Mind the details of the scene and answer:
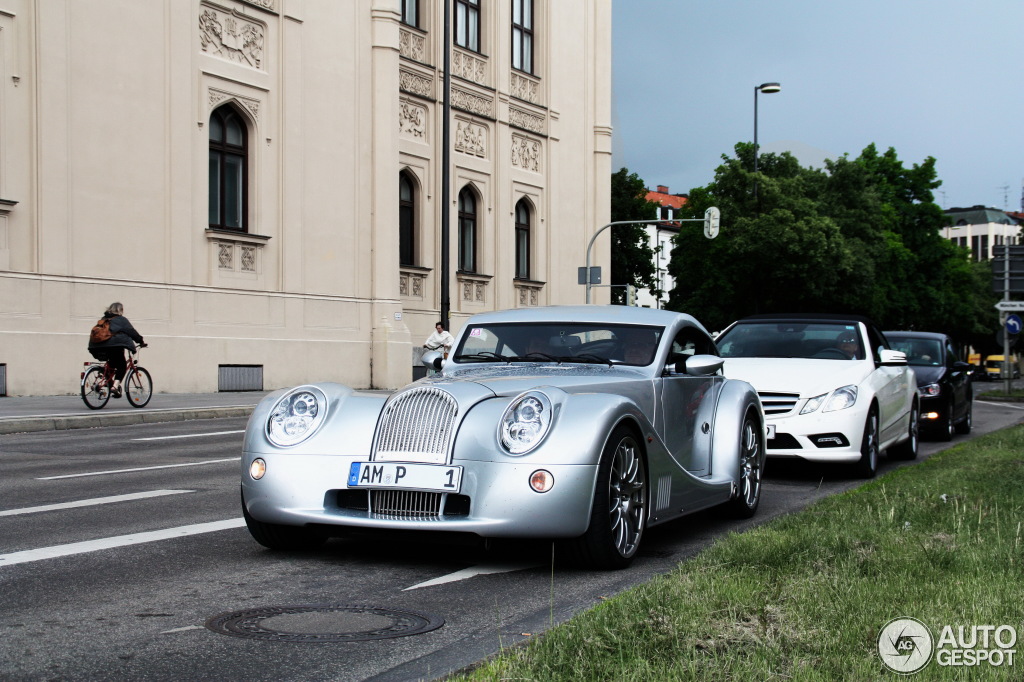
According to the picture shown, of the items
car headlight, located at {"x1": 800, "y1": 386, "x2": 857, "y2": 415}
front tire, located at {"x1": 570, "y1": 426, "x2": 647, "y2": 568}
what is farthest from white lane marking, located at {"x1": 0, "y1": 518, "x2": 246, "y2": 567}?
car headlight, located at {"x1": 800, "y1": 386, "x2": 857, "y2": 415}

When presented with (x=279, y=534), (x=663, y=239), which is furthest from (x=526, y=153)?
(x=663, y=239)

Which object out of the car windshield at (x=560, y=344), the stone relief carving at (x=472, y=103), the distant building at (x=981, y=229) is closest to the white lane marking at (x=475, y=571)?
the car windshield at (x=560, y=344)

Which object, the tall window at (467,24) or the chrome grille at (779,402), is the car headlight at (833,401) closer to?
the chrome grille at (779,402)

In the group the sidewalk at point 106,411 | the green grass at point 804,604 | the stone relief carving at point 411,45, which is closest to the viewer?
the green grass at point 804,604

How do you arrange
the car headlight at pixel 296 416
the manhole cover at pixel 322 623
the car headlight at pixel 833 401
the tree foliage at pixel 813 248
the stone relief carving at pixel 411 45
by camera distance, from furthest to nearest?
the tree foliage at pixel 813 248
the stone relief carving at pixel 411 45
the car headlight at pixel 833 401
the car headlight at pixel 296 416
the manhole cover at pixel 322 623

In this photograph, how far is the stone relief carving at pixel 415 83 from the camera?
3219cm

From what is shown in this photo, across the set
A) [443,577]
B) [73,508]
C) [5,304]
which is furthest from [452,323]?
[443,577]

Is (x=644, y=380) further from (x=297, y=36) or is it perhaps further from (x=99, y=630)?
(x=297, y=36)

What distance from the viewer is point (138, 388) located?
19750 mm

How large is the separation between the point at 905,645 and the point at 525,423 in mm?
2389

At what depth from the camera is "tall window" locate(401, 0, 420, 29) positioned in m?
32.6

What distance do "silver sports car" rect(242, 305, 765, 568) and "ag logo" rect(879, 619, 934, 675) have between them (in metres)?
1.93

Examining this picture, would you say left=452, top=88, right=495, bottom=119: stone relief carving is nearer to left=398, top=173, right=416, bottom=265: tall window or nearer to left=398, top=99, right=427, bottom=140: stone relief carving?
left=398, top=99, right=427, bottom=140: stone relief carving

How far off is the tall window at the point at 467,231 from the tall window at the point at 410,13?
4897 mm
